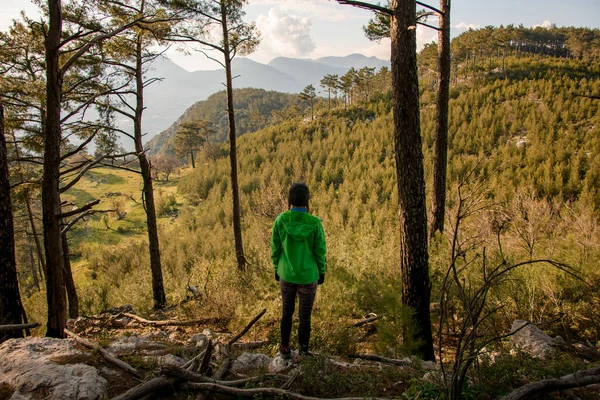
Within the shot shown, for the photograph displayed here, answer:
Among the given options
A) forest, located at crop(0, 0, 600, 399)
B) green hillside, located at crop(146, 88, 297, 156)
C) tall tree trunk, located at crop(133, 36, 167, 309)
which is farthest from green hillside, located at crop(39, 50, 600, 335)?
green hillside, located at crop(146, 88, 297, 156)

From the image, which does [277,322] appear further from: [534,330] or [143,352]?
[534,330]

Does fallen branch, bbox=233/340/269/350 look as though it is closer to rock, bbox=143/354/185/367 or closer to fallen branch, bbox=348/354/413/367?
rock, bbox=143/354/185/367

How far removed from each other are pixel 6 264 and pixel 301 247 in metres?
3.75

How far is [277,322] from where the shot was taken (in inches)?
199

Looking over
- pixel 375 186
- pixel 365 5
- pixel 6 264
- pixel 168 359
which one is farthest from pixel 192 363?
pixel 375 186

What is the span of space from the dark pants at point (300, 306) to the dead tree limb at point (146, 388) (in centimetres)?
116

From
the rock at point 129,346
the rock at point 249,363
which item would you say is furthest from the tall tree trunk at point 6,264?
the rock at point 249,363

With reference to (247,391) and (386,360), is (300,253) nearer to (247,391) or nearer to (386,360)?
(247,391)

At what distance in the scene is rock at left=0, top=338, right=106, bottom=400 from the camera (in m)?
2.25

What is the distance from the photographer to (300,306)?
3.05m

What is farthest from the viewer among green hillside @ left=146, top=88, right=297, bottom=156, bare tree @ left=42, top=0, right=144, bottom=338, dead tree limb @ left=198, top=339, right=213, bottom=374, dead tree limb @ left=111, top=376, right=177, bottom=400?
green hillside @ left=146, top=88, right=297, bottom=156

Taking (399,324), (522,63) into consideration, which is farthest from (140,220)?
(522,63)

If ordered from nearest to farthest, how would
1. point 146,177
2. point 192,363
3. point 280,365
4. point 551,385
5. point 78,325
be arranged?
point 551,385 → point 192,363 → point 280,365 → point 78,325 → point 146,177

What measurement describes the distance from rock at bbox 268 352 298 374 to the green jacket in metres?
0.74
